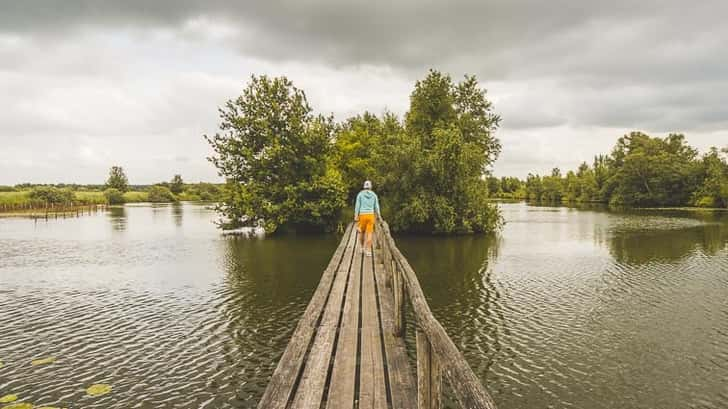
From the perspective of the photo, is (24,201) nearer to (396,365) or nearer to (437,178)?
(437,178)

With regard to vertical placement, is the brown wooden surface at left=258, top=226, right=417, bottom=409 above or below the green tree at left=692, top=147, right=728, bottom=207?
below

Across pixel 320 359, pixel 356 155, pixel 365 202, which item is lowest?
pixel 320 359

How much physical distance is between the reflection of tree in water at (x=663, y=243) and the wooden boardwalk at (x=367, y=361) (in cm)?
2132

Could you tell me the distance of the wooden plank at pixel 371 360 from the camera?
5027 millimetres

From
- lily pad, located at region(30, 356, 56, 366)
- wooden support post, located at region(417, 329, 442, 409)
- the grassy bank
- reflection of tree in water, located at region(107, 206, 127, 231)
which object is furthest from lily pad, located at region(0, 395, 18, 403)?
the grassy bank

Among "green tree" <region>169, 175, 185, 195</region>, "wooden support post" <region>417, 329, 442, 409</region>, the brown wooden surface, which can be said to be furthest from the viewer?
"green tree" <region>169, 175, 185, 195</region>

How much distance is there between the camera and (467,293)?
53.2 ft

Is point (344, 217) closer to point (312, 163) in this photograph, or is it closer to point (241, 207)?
point (312, 163)

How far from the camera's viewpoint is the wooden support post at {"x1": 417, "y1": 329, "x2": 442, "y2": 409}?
4.12 m

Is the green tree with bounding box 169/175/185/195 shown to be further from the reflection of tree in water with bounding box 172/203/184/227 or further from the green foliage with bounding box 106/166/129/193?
the reflection of tree in water with bounding box 172/203/184/227

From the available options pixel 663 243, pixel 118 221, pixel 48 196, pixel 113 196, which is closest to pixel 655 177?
pixel 663 243

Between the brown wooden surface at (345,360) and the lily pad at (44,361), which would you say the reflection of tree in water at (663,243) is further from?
the lily pad at (44,361)

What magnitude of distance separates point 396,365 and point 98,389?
669cm

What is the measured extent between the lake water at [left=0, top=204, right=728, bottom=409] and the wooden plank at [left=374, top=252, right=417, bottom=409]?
2746 mm
